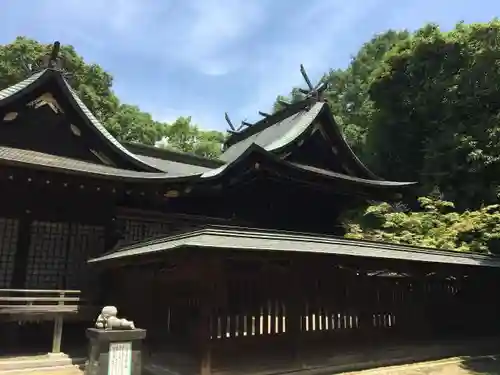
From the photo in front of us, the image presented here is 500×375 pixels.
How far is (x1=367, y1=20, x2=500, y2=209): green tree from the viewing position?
799 inches

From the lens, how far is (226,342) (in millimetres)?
7273

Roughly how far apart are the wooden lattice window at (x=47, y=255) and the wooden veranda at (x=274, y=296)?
122cm

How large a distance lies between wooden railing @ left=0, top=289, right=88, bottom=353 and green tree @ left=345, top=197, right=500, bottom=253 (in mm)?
10308

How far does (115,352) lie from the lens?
664 centimetres

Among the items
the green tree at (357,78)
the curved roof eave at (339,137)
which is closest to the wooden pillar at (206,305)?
the curved roof eave at (339,137)

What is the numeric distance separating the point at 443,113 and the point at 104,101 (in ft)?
86.8

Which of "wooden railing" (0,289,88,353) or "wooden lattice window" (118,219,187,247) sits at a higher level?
"wooden lattice window" (118,219,187,247)

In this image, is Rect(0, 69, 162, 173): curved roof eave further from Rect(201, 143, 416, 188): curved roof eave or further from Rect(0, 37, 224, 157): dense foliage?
Rect(0, 37, 224, 157): dense foliage

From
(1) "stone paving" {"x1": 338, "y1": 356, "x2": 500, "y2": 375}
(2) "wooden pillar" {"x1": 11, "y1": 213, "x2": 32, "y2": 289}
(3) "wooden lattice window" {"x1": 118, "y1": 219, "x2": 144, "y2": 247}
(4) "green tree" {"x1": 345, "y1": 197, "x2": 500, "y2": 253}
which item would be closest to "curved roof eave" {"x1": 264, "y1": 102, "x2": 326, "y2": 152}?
(4) "green tree" {"x1": 345, "y1": 197, "x2": 500, "y2": 253}

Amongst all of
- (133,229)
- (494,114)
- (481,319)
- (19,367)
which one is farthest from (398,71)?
(19,367)

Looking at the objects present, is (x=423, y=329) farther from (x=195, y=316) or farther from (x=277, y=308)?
(x=195, y=316)

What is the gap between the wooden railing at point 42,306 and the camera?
8781 mm

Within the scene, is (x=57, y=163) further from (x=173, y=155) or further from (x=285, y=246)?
(x=173, y=155)

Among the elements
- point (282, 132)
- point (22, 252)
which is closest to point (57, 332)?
point (22, 252)
